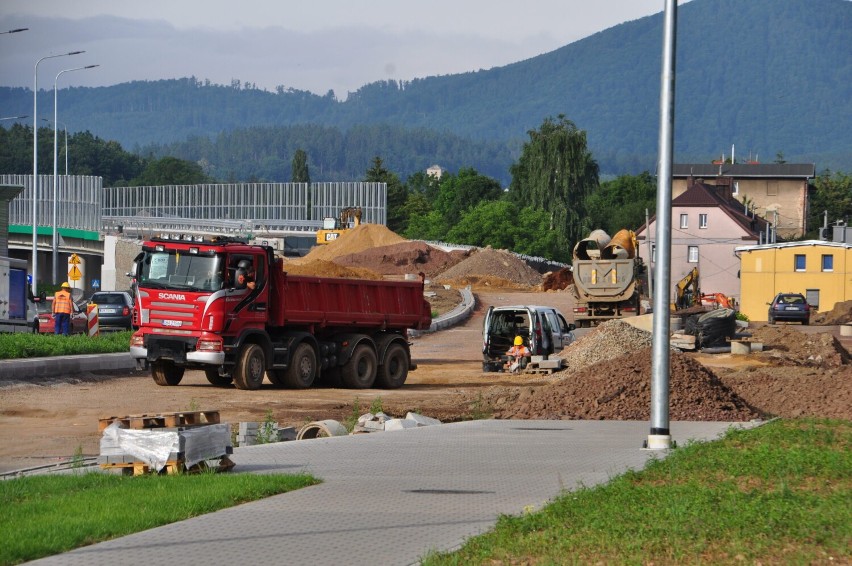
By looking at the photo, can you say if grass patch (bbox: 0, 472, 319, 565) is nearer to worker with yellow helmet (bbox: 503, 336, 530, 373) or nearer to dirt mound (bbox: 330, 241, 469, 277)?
worker with yellow helmet (bbox: 503, 336, 530, 373)

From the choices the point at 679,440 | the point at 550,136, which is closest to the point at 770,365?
the point at 679,440

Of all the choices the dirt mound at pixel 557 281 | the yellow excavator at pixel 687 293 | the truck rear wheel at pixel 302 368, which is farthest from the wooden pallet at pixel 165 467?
the dirt mound at pixel 557 281

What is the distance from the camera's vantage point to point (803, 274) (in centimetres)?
8175

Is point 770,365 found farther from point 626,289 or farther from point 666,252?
point 666,252

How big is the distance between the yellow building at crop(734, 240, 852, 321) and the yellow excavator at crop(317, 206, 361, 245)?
38.5 metres

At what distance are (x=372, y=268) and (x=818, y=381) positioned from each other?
2586 inches

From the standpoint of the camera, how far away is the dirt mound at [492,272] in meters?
83.0

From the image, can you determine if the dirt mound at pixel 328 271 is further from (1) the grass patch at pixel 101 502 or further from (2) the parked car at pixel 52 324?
(1) the grass patch at pixel 101 502

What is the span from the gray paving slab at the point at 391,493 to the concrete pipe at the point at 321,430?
81 cm

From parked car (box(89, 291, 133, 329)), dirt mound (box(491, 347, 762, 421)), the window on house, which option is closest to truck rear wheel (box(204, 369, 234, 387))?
dirt mound (box(491, 347, 762, 421))

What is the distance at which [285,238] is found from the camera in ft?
393

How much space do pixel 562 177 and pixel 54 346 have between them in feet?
338

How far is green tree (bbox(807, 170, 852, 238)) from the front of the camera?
165 metres

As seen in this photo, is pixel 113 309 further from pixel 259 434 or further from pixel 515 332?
pixel 259 434
